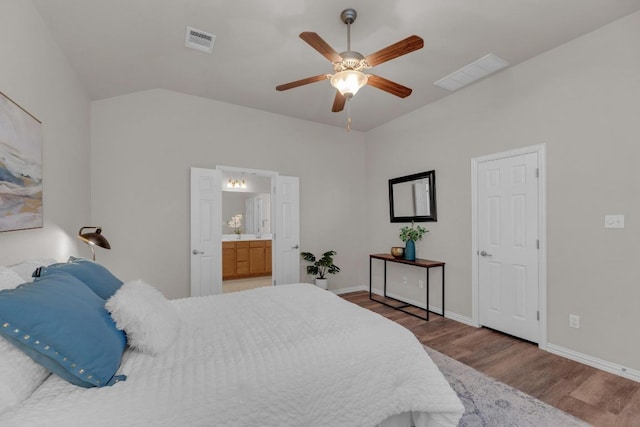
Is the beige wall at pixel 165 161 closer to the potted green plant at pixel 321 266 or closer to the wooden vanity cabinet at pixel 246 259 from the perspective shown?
the potted green plant at pixel 321 266

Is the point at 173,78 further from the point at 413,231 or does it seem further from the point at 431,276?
the point at 431,276

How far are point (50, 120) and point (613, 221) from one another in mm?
4844

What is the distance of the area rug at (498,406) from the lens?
1.88 meters

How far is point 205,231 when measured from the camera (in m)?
4.00

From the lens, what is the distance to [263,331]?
167 cm

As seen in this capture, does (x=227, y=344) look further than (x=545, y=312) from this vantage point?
No

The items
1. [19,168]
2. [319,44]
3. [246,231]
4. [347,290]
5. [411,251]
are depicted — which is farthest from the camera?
[246,231]

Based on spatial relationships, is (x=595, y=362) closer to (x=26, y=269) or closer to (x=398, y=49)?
(x=398, y=49)

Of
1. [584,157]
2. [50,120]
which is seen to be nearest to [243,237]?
[50,120]

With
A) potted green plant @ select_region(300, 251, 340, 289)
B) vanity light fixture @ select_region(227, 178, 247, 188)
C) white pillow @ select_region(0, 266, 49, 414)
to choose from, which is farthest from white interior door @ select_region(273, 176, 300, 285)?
white pillow @ select_region(0, 266, 49, 414)

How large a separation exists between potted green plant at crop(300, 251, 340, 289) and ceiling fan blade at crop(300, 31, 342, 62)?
10.6ft

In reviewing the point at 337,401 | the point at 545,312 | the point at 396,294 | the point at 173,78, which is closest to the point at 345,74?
the point at 337,401

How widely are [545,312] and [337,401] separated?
2.76m

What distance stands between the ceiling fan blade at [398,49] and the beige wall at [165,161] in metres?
2.78
